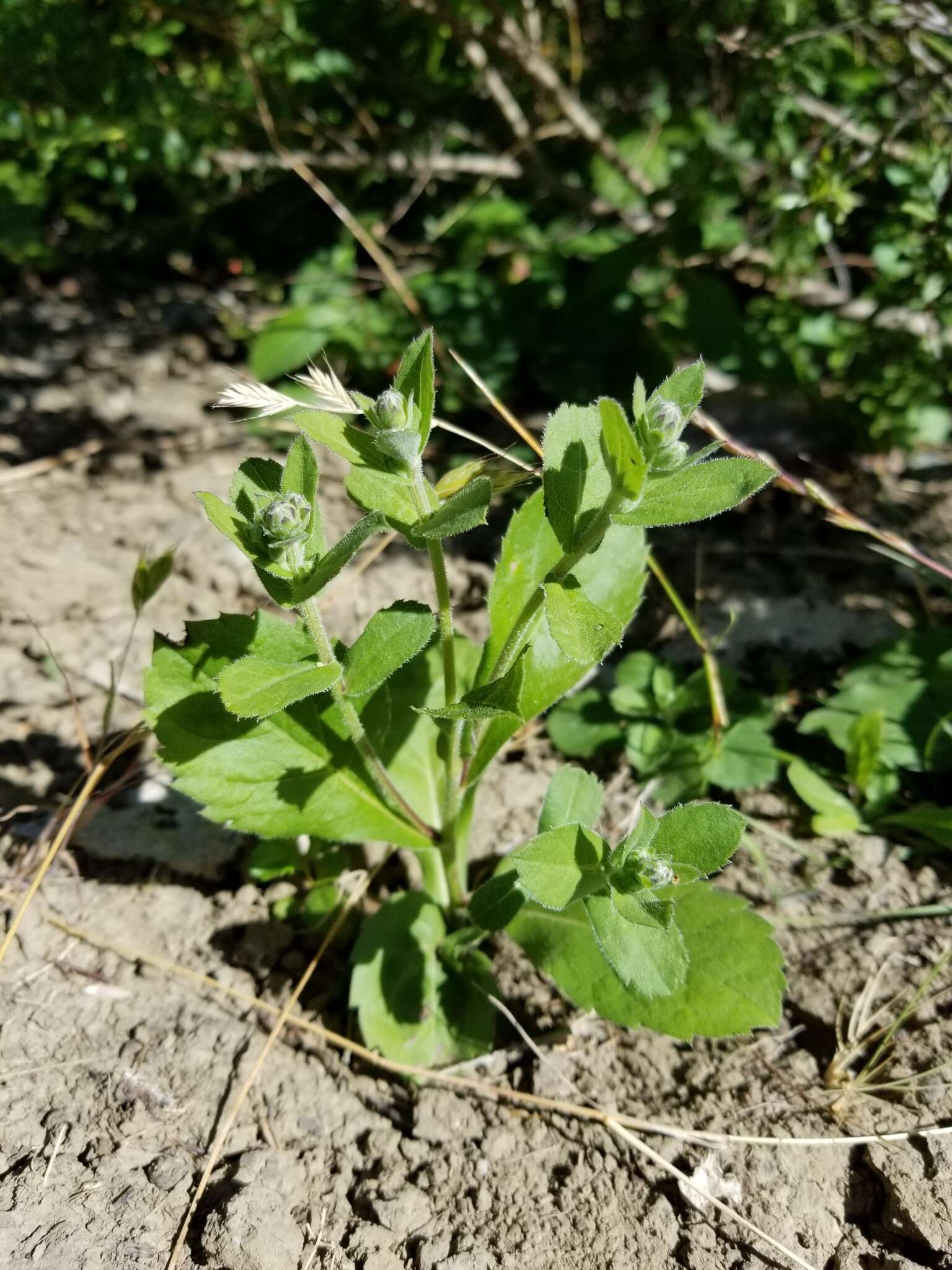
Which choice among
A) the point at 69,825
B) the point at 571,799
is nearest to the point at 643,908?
the point at 571,799

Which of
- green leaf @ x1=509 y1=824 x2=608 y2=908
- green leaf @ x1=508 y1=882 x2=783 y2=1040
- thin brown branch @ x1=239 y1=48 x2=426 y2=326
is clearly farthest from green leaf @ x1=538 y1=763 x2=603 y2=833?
thin brown branch @ x1=239 y1=48 x2=426 y2=326

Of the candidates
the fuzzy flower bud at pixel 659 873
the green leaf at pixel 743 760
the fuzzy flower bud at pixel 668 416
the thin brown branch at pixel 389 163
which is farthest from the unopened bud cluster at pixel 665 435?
the thin brown branch at pixel 389 163

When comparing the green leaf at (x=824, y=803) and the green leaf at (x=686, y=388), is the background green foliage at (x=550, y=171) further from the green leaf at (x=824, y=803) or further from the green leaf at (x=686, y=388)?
the green leaf at (x=686, y=388)

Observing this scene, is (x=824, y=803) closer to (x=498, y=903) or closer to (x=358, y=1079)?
(x=498, y=903)

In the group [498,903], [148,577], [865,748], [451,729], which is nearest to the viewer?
[451,729]

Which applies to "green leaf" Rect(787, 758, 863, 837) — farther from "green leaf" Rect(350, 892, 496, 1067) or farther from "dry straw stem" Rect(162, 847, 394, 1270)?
"dry straw stem" Rect(162, 847, 394, 1270)

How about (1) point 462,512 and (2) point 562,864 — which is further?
(2) point 562,864
